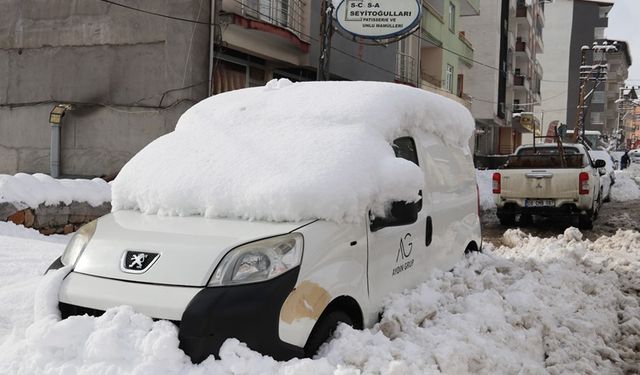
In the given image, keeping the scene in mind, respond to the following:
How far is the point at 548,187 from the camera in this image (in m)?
11.5

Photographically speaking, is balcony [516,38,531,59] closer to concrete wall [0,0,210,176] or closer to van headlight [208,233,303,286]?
concrete wall [0,0,210,176]

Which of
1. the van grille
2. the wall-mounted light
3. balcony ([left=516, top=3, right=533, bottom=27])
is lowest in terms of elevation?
the van grille

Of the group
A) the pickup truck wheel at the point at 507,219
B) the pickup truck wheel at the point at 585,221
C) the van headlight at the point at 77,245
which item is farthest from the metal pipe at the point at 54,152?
the pickup truck wheel at the point at 585,221

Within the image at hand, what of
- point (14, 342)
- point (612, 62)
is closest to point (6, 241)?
point (14, 342)

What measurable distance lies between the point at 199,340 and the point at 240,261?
0.43m

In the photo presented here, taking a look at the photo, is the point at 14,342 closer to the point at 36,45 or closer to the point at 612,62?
the point at 36,45

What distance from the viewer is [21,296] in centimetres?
432

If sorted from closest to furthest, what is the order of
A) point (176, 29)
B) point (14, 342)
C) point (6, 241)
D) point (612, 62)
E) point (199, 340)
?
point (199, 340) → point (14, 342) → point (6, 241) → point (176, 29) → point (612, 62)

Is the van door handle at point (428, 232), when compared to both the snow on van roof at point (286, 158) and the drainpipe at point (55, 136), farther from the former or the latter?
the drainpipe at point (55, 136)

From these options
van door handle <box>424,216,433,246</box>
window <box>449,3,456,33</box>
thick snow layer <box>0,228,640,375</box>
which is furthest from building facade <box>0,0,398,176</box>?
window <box>449,3,456,33</box>

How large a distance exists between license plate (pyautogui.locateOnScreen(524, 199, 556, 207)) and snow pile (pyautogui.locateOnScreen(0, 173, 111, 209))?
313 inches

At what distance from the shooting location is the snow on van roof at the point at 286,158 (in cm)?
334

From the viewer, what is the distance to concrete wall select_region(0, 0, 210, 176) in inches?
517

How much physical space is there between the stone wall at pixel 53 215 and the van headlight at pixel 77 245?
4.78 meters
